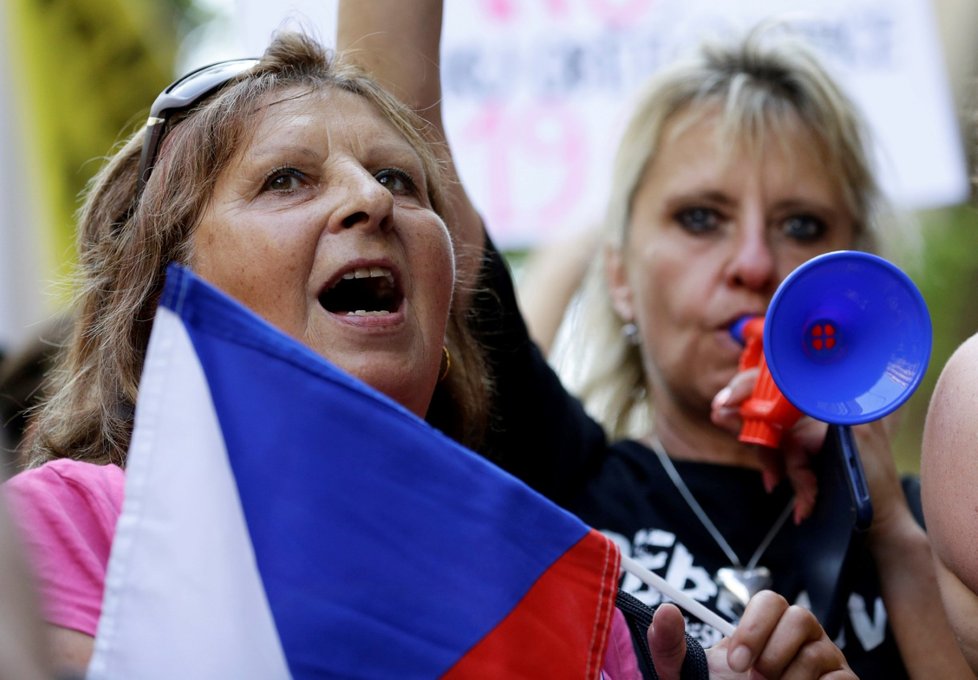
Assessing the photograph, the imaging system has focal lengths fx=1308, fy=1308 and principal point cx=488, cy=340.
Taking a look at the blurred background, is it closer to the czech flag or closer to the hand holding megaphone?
the hand holding megaphone

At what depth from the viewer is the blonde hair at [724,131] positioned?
2.72 meters

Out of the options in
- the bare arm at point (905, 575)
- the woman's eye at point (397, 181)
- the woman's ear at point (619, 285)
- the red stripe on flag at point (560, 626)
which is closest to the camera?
the red stripe on flag at point (560, 626)

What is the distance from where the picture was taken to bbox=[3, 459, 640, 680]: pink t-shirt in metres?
1.33

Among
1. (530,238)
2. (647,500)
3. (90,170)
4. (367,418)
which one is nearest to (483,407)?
(647,500)

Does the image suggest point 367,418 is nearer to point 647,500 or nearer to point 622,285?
point 647,500

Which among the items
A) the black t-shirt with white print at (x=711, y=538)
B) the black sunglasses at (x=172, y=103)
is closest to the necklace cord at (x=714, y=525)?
the black t-shirt with white print at (x=711, y=538)

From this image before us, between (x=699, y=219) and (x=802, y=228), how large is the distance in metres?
0.21

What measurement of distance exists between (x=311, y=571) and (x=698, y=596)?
1134 millimetres

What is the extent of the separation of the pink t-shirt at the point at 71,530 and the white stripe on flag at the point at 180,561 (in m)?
0.11

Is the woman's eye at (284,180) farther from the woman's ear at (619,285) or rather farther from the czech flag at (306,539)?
the woman's ear at (619,285)

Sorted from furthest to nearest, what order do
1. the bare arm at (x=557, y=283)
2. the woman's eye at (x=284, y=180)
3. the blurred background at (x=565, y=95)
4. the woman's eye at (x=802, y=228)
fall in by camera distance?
the blurred background at (x=565, y=95)
the bare arm at (x=557, y=283)
the woman's eye at (x=802, y=228)
the woman's eye at (x=284, y=180)

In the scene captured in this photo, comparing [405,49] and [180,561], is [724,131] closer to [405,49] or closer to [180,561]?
[405,49]

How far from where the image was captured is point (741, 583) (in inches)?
87.9

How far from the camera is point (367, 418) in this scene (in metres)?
1.32
